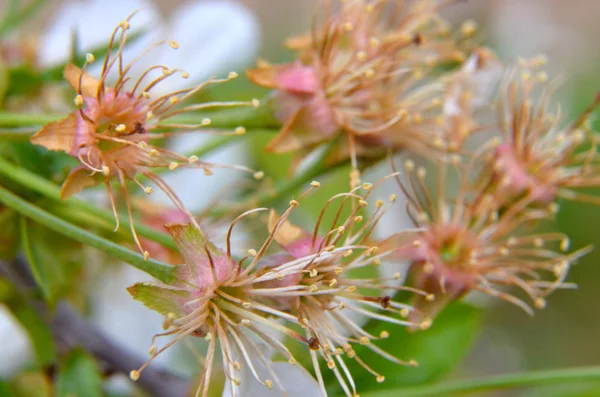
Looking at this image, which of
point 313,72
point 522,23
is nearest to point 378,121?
point 313,72

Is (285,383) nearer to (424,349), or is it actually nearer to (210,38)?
(424,349)

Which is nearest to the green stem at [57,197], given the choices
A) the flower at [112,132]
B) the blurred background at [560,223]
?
the flower at [112,132]

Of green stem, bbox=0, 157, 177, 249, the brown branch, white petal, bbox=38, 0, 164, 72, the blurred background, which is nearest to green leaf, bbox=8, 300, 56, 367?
the brown branch

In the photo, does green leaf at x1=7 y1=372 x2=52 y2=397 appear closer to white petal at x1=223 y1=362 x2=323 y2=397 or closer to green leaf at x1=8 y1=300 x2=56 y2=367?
green leaf at x1=8 y1=300 x2=56 y2=367

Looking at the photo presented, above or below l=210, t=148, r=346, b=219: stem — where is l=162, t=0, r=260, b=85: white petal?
above

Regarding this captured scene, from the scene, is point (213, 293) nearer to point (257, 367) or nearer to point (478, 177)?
point (257, 367)

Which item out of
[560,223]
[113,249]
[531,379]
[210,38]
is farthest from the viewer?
[560,223]

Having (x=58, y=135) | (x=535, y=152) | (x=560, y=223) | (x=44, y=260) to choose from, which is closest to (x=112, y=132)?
(x=58, y=135)
